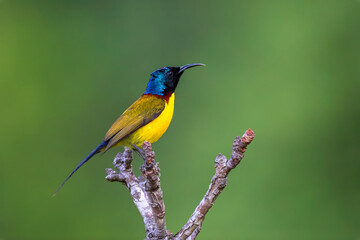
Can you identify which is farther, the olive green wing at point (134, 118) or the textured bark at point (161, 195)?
the olive green wing at point (134, 118)

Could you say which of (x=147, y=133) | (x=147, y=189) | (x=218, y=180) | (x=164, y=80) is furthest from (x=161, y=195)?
(x=164, y=80)

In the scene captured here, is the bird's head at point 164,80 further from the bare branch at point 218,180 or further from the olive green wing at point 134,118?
the bare branch at point 218,180

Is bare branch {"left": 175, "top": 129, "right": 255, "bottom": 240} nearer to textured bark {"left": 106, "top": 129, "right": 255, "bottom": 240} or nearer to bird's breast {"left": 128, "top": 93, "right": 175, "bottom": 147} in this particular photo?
textured bark {"left": 106, "top": 129, "right": 255, "bottom": 240}

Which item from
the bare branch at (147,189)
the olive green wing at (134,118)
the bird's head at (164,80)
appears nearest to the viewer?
the bare branch at (147,189)

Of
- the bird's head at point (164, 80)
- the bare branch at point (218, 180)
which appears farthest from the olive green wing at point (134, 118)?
the bare branch at point (218, 180)

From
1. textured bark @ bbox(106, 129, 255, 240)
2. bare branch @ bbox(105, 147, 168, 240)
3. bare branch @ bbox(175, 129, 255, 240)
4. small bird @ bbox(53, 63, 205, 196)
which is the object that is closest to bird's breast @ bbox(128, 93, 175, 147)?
small bird @ bbox(53, 63, 205, 196)

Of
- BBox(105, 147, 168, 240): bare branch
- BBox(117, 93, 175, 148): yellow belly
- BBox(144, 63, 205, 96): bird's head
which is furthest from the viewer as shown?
BBox(144, 63, 205, 96): bird's head

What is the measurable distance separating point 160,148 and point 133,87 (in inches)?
36.9

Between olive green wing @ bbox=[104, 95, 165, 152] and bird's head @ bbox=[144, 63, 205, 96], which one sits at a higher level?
bird's head @ bbox=[144, 63, 205, 96]

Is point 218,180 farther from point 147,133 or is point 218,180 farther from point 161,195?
point 147,133

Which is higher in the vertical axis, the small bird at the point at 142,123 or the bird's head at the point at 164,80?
the bird's head at the point at 164,80

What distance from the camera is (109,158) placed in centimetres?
565

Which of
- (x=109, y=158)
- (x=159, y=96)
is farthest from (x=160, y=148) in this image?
(x=159, y=96)

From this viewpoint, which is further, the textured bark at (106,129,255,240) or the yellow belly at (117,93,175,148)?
the yellow belly at (117,93,175,148)
